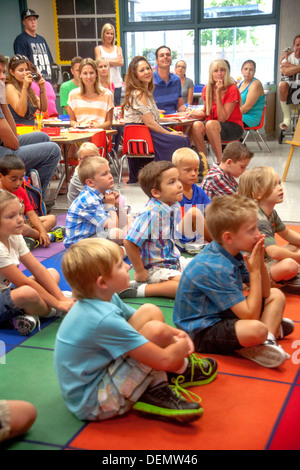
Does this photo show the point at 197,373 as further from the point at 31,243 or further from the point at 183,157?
the point at 31,243

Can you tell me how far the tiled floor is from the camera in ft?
16.5

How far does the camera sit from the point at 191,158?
3.74m

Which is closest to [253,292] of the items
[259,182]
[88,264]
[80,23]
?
[88,264]

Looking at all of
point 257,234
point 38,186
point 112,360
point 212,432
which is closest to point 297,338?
point 257,234

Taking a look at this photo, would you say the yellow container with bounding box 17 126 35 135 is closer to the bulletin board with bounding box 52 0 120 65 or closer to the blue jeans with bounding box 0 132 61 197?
the blue jeans with bounding box 0 132 61 197

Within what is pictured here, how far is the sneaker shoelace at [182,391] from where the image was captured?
2.08 meters

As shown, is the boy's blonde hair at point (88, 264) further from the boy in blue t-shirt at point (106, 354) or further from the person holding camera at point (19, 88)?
the person holding camera at point (19, 88)

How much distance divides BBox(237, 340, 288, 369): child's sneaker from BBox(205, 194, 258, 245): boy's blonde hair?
0.49 m

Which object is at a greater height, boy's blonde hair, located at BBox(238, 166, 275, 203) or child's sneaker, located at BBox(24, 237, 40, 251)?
boy's blonde hair, located at BBox(238, 166, 275, 203)

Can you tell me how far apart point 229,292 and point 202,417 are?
56 cm

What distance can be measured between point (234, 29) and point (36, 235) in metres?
7.77

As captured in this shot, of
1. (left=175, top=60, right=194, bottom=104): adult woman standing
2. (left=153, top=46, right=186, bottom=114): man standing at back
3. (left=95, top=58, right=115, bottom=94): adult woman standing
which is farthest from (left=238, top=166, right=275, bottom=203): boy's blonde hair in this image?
(left=175, top=60, right=194, bottom=104): adult woman standing
